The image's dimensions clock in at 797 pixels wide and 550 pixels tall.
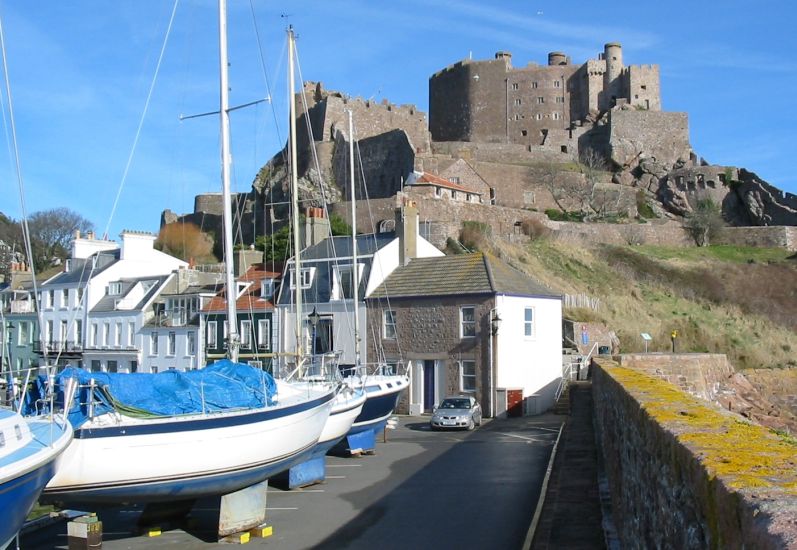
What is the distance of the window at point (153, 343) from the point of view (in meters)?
41.1

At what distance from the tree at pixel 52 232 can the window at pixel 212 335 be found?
37.6 m

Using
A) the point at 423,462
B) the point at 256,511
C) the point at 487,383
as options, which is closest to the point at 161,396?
the point at 256,511

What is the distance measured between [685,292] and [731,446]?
53626 mm

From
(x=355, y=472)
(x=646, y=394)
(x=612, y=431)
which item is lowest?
(x=355, y=472)

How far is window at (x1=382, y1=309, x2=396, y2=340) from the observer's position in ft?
112

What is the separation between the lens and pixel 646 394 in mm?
8148

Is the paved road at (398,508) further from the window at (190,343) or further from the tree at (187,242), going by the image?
the tree at (187,242)

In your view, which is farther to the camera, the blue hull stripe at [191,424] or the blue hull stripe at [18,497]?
the blue hull stripe at [191,424]

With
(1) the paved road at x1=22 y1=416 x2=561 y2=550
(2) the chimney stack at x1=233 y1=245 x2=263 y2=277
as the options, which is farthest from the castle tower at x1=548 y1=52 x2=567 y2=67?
(1) the paved road at x1=22 y1=416 x2=561 y2=550

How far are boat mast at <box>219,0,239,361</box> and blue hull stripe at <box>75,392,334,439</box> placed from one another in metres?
4.04

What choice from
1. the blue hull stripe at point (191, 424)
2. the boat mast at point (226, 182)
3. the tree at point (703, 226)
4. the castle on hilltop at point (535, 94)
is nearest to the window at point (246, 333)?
the boat mast at point (226, 182)

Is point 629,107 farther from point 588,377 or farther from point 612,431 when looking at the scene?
point 612,431

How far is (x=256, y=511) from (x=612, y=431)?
6.50m

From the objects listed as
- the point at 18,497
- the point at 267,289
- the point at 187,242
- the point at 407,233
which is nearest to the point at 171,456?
the point at 18,497
